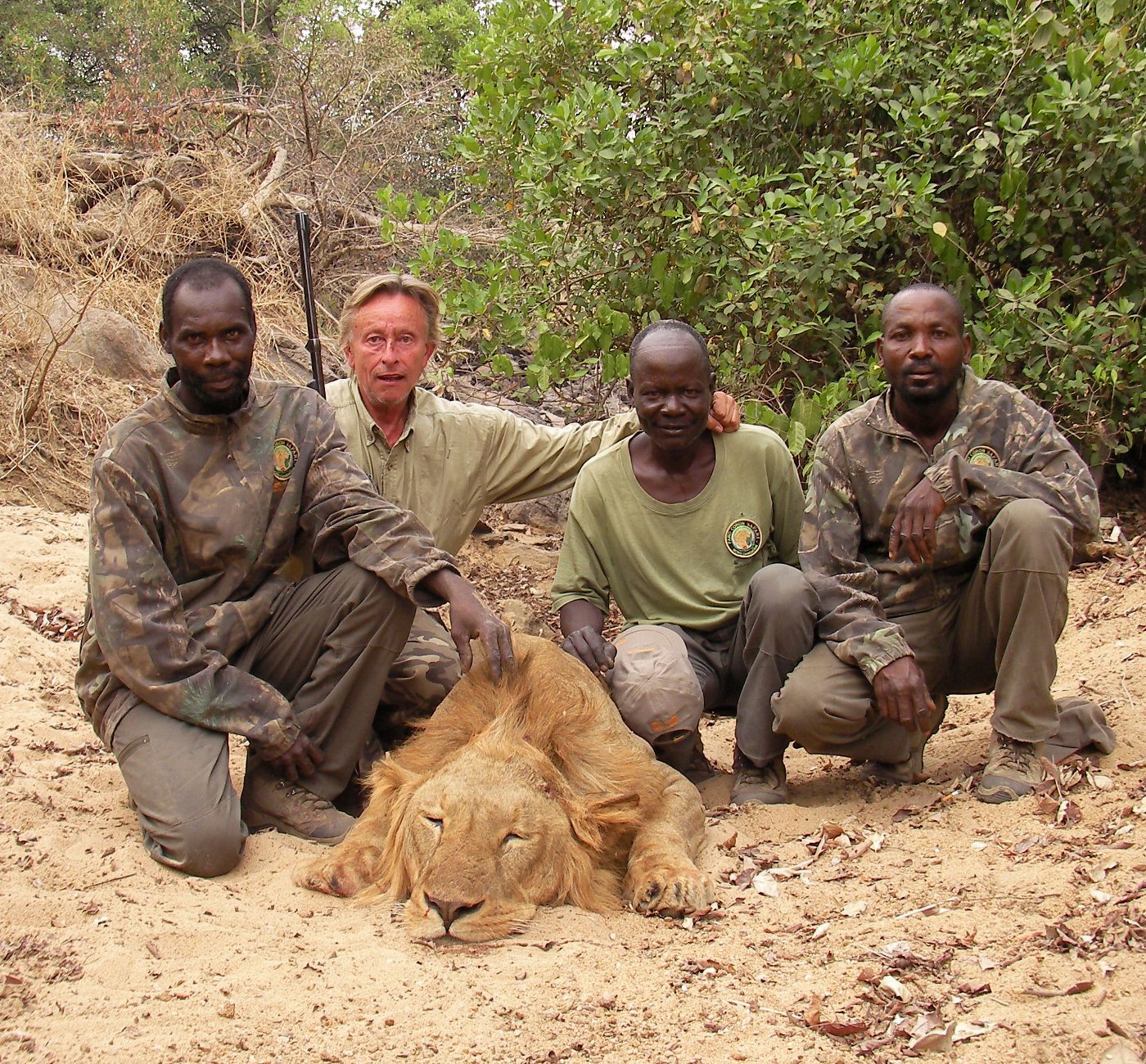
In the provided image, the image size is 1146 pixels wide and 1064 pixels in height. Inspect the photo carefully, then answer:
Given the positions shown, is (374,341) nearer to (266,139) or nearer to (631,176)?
(631,176)

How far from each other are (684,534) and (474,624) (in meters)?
0.99

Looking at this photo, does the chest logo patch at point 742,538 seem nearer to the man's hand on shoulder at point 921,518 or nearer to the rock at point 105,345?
the man's hand on shoulder at point 921,518

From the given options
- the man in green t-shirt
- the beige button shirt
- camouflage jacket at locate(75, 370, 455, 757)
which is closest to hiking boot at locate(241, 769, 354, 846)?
camouflage jacket at locate(75, 370, 455, 757)

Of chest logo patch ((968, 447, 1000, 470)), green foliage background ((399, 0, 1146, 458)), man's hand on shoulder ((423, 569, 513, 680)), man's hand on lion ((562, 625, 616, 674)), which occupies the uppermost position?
green foliage background ((399, 0, 1146, 458))

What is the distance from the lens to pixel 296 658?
169 inches

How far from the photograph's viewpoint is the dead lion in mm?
3221

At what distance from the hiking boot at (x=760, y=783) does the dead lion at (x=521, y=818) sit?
Answer: 0.31 metres

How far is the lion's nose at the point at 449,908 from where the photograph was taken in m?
3.11

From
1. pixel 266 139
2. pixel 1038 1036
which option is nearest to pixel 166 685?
pixel 1038 1036

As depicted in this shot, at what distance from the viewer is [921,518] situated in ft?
12.9

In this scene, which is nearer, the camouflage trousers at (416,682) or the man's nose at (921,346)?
the man's nose at (921,346)

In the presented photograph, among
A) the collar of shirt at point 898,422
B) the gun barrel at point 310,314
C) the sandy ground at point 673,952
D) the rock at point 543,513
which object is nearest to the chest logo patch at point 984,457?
the collar of shirt at point 898,422

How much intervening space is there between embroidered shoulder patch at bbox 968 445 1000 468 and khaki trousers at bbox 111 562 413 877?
1.98m

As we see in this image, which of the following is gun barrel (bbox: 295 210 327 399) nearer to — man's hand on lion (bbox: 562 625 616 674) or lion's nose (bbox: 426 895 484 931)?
man's hand on lion (bbox: 562 625 616 674)
